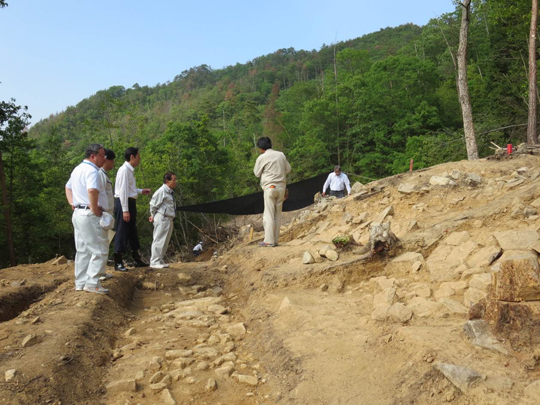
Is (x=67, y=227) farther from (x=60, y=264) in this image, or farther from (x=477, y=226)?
(x=477, y=226)

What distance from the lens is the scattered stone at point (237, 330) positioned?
365cm

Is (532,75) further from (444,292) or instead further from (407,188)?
(444,292)

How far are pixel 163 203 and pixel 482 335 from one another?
4.70m

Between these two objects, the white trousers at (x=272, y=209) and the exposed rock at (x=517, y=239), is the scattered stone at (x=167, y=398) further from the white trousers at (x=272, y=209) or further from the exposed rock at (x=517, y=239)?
the white trousers at (x=272, y=209)

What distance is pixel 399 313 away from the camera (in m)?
3.02

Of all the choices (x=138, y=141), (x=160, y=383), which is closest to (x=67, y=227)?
(x=138, y=141)

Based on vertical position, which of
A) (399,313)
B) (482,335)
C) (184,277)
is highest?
(482,335)

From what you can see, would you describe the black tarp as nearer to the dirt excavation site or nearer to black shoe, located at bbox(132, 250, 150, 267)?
black shoe, located at bbox(132, 250, 150, 267)

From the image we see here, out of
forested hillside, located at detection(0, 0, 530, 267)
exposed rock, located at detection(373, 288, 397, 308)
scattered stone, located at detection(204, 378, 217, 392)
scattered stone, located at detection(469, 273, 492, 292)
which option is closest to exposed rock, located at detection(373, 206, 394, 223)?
exposed rock, located at detection(373, 288, 397, 308)

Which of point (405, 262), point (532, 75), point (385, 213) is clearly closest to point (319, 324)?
point (405, 262)

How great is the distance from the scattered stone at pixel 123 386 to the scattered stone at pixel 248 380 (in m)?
0.67

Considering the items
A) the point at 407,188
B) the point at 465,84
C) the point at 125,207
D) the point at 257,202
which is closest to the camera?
the point at 125,207

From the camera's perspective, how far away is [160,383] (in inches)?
106

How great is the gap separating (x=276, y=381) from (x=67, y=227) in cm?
2319
